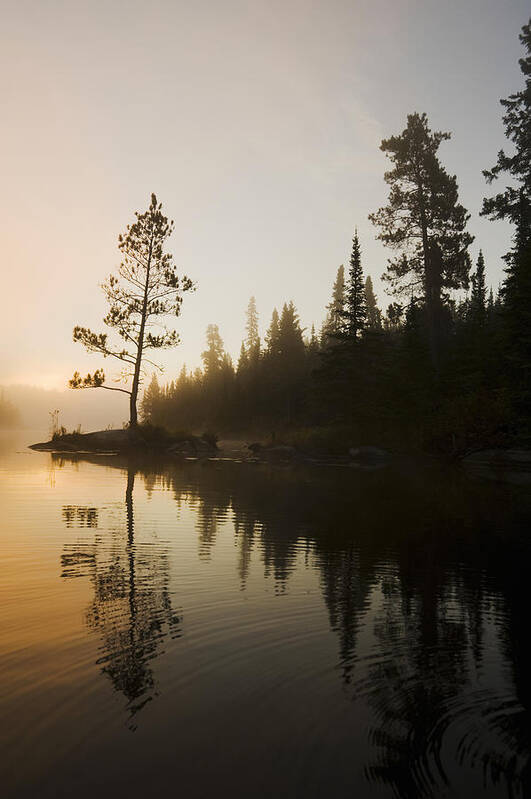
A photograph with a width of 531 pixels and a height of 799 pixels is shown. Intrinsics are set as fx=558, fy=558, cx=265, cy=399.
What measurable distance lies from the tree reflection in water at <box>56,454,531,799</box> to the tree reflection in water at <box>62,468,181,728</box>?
0.06 feet

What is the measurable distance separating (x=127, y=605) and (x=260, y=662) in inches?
69.9

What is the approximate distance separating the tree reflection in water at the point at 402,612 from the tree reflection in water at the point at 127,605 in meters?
0.02

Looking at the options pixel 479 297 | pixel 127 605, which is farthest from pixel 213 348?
pixel 127 605

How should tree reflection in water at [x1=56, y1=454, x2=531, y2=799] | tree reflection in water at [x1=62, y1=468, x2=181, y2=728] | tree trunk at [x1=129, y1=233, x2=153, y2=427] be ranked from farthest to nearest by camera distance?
tree trunk at [x1=129, y1=233, x2=153, y2=427] → tree reflection in water at [x1=62, y1=468, x2=181, y2=728] → tree reflection in water at [x1=56, y1=454, x2=531, y2=799]

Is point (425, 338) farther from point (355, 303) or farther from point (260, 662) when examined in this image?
point (260, 662)

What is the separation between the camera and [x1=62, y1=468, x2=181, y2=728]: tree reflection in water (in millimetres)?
3850

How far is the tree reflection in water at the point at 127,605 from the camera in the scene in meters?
3.85

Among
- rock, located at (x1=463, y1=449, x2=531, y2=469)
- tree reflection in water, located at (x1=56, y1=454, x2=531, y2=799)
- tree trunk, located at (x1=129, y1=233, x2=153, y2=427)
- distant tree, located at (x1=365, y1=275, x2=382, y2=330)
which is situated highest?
distant tree, located at (x1=365, y1=275, x2=382, y2=330)

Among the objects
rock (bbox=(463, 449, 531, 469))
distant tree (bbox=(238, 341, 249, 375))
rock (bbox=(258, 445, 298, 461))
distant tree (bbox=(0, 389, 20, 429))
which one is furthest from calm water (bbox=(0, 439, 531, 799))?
distant tree (bbox=(0, 389, 20, 429))

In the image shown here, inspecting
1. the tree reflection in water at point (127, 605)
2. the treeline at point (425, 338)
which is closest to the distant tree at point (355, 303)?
the treeline at point (425, 338)

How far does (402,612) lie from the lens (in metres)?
5.62

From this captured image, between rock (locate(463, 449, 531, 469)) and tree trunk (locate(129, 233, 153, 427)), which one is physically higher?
tree trunk (locate(129, 233, 153, 427))

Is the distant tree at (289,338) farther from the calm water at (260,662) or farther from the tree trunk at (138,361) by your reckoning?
the calm water at (260,662)

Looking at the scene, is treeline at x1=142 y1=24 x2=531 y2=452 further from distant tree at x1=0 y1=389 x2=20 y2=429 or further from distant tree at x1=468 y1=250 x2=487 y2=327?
distant tree at x1=0 y1=389 x2=20 y2=429
